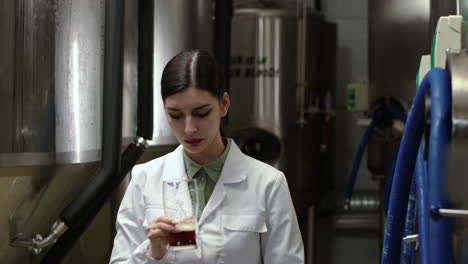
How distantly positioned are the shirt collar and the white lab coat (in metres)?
Result: 0.01

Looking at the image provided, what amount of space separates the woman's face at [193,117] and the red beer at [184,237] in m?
0.22

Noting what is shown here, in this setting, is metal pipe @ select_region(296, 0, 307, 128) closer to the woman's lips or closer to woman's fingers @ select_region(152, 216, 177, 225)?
the woman's lips

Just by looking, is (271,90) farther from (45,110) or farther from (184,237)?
(184,237)

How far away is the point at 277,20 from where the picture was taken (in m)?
3.86

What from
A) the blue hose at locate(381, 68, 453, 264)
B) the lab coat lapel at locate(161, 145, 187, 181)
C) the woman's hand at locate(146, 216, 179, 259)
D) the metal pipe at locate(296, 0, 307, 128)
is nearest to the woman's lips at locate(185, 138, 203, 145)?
the lab coat lapel at locate(161, 145, 187, 181)

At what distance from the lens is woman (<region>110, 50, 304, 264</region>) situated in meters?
1.53

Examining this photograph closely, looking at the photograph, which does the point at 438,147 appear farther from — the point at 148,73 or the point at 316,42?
the point at 316,42

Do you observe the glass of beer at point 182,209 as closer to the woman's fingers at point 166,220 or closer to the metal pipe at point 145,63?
the woman's fingers at point 166,220

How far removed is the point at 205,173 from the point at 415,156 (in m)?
0.60

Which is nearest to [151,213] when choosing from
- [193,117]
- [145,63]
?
[193,117]

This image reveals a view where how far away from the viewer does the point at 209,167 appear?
1.63 m

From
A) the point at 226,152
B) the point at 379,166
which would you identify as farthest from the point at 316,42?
the point at 226,152

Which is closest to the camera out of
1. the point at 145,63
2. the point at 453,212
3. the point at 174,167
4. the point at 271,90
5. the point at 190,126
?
the point at 453,212

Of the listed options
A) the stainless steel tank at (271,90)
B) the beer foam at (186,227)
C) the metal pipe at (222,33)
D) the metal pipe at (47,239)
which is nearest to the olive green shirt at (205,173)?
the beer foam at (186,227)
